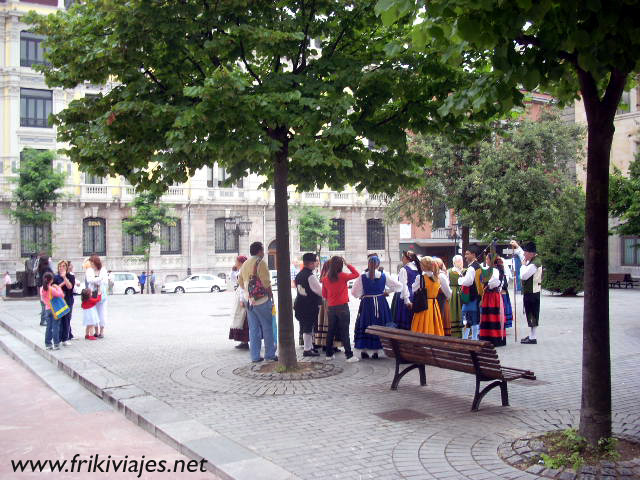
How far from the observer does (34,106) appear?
1684 inches

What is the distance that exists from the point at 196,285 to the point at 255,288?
30.7 metres

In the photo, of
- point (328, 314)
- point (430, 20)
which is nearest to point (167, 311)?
point (328, 314)

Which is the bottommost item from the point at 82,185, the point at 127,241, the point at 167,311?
the point at 167,311

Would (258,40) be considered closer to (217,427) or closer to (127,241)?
(217,427)

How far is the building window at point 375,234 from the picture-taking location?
52250 millimetres

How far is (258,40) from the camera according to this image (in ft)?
27.2

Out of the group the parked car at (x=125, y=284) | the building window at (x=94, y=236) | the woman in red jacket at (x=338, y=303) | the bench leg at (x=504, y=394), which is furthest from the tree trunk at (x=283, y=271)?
the building window at (x=94, y=236)

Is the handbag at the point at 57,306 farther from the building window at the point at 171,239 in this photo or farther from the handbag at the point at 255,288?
the building window at the point at 171,239

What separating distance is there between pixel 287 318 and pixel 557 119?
20.4m

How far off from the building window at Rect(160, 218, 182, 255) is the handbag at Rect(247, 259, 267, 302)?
3614 cm

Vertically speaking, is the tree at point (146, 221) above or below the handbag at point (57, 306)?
above

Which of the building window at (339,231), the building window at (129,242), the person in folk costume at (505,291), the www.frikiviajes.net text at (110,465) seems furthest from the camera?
the building window at (339,231)

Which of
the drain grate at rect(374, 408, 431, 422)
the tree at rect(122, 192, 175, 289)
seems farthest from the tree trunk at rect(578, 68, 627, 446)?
the tree at rect(122, 192, 175, 289)

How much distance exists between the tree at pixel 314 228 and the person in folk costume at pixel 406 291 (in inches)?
1399
